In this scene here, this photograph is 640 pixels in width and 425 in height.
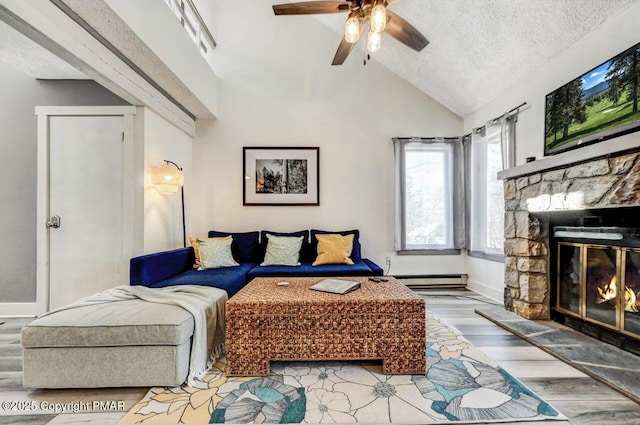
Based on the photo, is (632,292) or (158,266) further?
(158,266)

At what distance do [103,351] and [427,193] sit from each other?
377 cm

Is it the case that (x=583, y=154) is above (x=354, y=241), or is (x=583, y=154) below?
above

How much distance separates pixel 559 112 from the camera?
2.48 meters

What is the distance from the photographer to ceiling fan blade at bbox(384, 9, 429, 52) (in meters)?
2.08

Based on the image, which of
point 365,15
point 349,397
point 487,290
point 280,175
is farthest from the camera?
point 280,175

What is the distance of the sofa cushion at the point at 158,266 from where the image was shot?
2.41 m

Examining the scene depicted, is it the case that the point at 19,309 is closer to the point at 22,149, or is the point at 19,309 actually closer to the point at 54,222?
the point at 54,222

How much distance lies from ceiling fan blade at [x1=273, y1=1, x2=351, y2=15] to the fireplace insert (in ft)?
8.24

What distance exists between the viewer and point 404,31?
2.21m

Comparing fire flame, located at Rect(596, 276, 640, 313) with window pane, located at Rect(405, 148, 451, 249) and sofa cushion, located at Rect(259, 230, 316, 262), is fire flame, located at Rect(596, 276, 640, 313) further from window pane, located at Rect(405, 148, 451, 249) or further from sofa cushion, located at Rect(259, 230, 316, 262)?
sofa cushion, located at Rect(259, 230, 316, 262)

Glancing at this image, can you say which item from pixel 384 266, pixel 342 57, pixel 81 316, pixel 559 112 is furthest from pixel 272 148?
pixel 559 112

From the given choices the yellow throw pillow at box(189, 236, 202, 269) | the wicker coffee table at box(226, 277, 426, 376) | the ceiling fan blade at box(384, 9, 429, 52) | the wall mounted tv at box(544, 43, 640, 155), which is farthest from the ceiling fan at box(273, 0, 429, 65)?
the yellow throw pillow at box(189, 236, 202, 269)

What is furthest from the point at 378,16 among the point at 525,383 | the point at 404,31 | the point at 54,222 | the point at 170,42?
the point at 54,222

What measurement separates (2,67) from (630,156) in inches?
217
